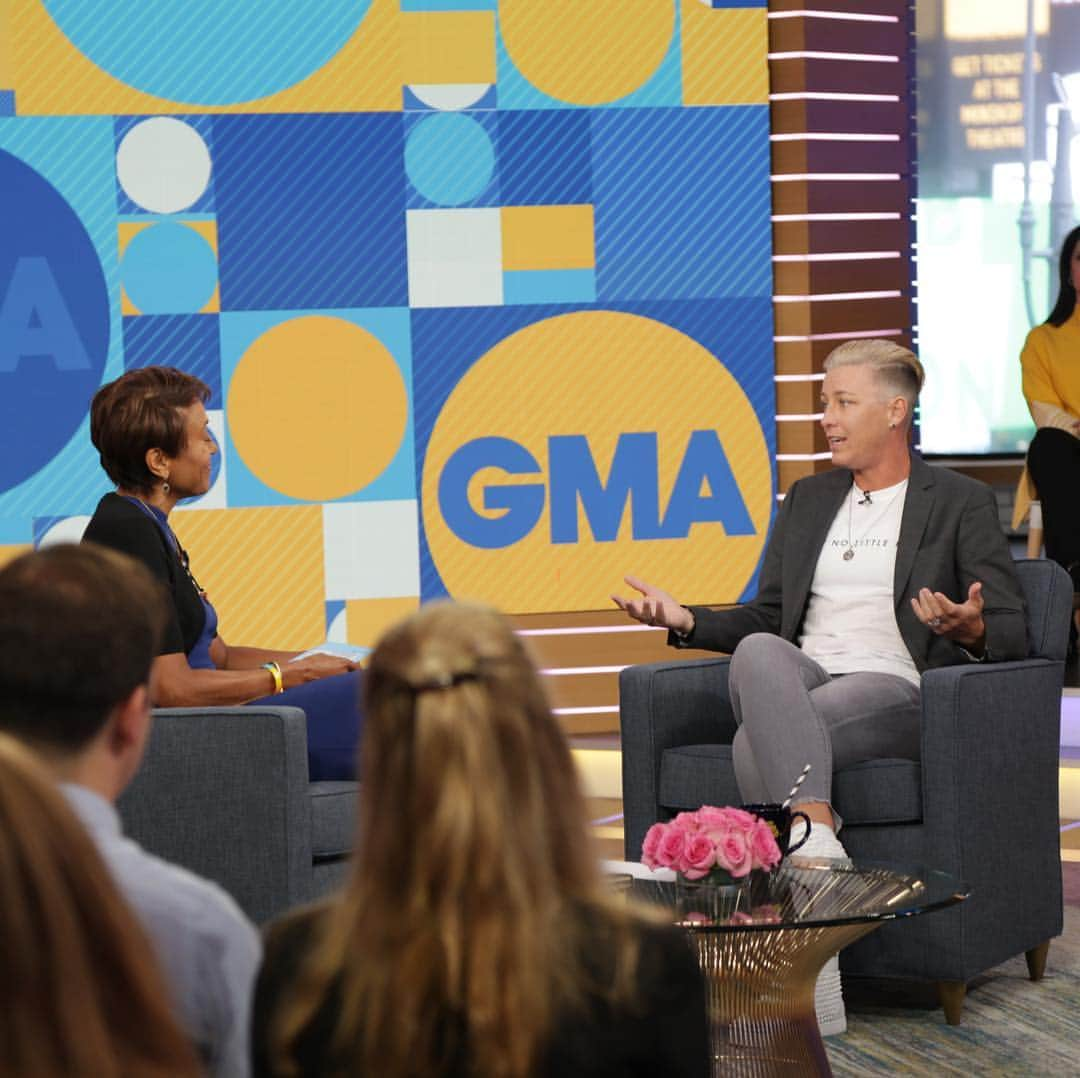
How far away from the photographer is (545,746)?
1.23 meters

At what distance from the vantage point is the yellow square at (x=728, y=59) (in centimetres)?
570

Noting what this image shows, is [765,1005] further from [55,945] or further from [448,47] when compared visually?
[448,47]

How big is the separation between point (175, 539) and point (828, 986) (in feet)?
4.85

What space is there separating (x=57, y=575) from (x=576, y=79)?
4.61m

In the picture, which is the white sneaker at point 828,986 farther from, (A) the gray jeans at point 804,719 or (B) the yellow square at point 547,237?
(B) the yellow square at point 547,237

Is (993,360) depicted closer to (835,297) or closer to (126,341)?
(835,297)

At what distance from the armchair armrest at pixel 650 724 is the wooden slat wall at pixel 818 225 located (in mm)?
1891

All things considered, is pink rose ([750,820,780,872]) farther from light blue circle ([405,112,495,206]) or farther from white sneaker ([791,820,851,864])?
light blue circle ([405,112,495,206])

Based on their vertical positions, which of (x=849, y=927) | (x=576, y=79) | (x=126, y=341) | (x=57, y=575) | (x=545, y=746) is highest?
(x=576, y=79)

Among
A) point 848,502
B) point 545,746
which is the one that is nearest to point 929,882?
point 848,502

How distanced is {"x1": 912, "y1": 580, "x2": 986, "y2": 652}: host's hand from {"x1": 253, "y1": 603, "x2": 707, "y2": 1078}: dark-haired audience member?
2365 millimetres

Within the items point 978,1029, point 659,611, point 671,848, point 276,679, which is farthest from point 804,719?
point 276,679

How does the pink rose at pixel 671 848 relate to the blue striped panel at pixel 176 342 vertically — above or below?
below

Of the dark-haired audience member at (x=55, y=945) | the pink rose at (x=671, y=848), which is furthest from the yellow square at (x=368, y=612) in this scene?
the dark-haired audience member at (x=55, y=945)
